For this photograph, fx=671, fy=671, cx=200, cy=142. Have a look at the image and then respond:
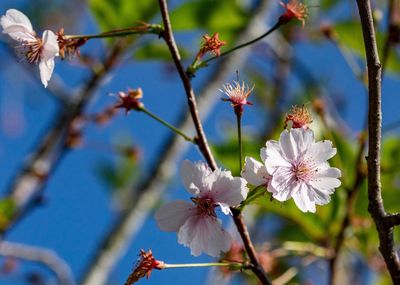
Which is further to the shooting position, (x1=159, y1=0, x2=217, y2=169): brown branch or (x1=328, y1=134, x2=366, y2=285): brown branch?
(x1=328, y1=134, x2=366, y2=285): brown branch

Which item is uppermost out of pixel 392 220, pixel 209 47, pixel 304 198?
Result: pixel 209 47

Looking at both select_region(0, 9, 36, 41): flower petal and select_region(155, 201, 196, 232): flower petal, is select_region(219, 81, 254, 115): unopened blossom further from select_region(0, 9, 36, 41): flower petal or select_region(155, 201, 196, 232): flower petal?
select_region(0, 9, 36, 41): flower petal

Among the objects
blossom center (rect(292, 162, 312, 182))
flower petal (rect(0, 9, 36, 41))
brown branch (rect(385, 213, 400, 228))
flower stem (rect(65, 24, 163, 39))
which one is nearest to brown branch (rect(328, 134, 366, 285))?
blossom center (rect(292, 162, 312, 182))

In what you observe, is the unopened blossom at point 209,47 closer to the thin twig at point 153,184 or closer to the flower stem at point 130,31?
the flower stem at point 130,31

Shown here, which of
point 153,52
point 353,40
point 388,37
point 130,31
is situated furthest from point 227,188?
point 353,40

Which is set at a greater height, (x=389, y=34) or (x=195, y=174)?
(x=389, y=34)

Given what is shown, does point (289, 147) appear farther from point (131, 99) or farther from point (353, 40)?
point (353, 40)

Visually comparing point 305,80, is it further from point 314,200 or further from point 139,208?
point 314,200
